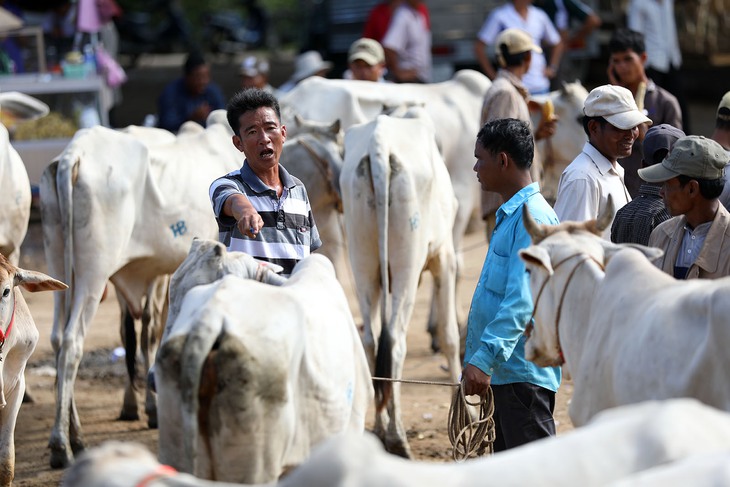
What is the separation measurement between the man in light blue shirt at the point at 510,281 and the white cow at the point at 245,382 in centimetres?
83

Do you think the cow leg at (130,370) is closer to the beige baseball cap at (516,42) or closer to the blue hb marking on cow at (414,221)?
the blue hb marking on cow at (414,221)

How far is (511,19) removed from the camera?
1074 cm

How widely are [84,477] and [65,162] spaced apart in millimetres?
4092

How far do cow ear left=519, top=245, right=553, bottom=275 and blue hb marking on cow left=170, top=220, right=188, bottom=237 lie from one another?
142 inches

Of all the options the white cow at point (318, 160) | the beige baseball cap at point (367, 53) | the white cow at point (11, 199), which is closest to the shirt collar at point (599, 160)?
the white cow at point (318, 160)

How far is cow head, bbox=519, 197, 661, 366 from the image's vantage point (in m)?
→ 3.84

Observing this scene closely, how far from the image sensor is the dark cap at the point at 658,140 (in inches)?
201

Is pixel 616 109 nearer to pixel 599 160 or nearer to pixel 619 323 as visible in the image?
pixel 599 160

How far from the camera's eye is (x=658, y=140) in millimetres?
5125

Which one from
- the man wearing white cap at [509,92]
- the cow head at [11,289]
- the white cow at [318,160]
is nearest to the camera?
the cow head at [11,289]

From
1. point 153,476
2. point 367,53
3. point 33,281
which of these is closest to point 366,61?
point 367,53

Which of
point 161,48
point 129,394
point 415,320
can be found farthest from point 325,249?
point 161,48

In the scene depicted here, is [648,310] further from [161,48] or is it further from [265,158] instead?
[161,48]

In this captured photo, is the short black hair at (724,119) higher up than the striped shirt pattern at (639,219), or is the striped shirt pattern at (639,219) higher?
the short black hair at (724,119)
